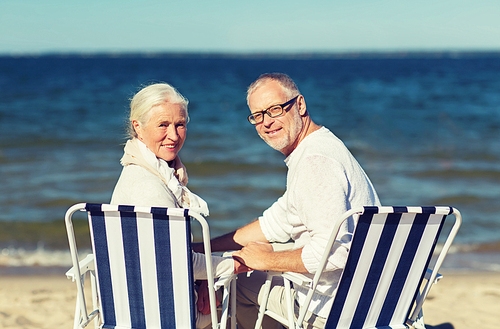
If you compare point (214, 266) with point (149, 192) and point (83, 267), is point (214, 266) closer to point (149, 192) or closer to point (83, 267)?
point (149, 192)

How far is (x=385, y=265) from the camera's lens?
205 cm

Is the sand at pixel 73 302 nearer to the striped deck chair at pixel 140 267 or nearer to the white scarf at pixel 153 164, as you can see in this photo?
the striped deck chair at pixel 140 267

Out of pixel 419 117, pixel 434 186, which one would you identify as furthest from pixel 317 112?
pixel 434 186

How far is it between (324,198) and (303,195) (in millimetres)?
101

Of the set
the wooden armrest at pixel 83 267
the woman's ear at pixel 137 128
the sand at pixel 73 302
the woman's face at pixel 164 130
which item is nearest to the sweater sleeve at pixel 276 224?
the woman's face at pixel 164 130

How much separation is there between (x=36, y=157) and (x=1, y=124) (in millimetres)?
5123

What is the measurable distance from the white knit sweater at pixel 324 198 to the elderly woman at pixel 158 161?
1.31 ft

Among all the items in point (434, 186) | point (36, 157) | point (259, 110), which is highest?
point (259, 110)

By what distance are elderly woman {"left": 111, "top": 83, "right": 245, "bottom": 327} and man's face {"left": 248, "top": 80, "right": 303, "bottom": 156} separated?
41 centimetres

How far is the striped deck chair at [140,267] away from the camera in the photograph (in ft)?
6.21

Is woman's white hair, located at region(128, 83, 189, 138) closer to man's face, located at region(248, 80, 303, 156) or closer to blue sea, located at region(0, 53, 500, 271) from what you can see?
man's face, located at region(248, 80, 303, 156)

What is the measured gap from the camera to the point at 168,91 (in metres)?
2.36

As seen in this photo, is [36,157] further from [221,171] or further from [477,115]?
[477,115]

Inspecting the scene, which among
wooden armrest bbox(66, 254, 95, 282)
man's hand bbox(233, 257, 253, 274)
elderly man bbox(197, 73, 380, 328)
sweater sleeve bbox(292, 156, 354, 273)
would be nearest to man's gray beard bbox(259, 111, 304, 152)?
elderly man bbox(197, 73, 380, 328)
